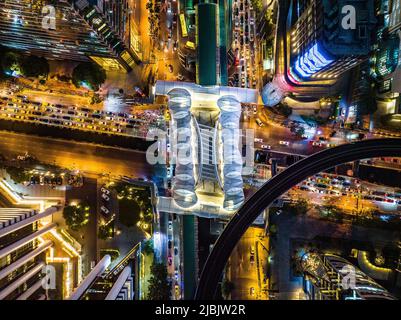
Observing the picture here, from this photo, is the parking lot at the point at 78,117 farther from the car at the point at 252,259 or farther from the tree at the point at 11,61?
the car at the point at 252,259

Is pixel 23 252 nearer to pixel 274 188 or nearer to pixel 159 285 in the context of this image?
pixel 159 285

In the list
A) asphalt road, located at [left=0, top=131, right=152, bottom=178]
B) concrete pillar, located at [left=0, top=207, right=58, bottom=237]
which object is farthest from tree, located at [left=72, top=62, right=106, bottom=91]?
concrete pillar, located at [left=0, top=207, right=58, bottom=237]

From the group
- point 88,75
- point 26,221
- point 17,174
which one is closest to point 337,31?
point 88,75

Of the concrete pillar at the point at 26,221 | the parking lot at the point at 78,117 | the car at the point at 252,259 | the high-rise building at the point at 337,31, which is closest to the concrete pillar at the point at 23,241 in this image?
the concrete pillar at the point at 26,221

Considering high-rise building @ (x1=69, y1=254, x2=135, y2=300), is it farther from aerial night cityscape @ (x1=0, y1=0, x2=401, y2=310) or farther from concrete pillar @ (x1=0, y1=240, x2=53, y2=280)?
concrete pillar @ (x1=0, y1=240, x2=53, y2=280)
